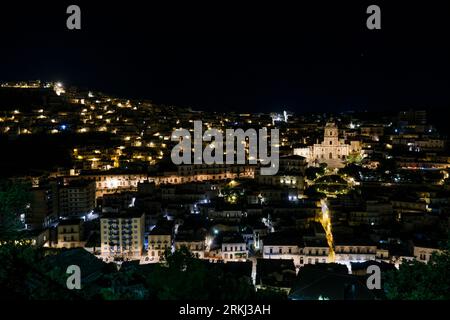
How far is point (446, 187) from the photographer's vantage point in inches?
1069

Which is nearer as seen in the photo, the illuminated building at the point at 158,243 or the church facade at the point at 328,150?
the illuminated building at the point at 158,243

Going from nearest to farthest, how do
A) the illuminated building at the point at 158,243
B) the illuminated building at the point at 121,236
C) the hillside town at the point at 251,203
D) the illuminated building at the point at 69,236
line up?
the hillside town at the point at 251,203 < the illuminated building at the point at 158,243 < the illuminated building at the point at 121,236 < the illuminated building at the point at 69,236

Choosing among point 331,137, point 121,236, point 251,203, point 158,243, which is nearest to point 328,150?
point 331,137

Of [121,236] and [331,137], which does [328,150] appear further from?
[121,236]

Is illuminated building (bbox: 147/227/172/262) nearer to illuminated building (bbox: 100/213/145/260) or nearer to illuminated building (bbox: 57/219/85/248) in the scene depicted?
illuminated building (bbox: 100/213/145/260)

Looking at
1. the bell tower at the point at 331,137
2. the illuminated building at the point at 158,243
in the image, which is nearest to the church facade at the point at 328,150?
the bell tower at the point at 331,137

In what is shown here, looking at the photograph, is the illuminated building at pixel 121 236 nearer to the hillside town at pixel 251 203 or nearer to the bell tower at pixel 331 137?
the hillside town at pixel 251 203

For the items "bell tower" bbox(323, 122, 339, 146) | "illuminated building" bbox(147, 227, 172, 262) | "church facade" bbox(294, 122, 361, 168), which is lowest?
"illuminated building" bbox(147, 227, 172, 262)

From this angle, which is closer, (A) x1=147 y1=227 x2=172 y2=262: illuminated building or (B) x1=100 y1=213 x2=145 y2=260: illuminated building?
(A) x1=147 y1=227 x2=172 y2=262: illuminated building

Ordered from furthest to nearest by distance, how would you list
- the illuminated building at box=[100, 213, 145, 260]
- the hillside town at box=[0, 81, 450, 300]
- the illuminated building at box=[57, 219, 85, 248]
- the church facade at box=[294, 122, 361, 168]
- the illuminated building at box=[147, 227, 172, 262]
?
the church facade at box=[294, 122, 361, 168], the illuminated building at box=[57, 219, 85, 248], the illuminated building at box=[100, 213, 145, 260], the illuminated building at box=[147, 227, 172, 262], the hillside town at box=[0, 81, 450, 300]

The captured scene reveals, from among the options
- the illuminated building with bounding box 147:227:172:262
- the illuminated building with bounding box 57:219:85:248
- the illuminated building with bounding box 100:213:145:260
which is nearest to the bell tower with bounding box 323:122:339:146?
the illuminated building with bounding box 147:227:172:262

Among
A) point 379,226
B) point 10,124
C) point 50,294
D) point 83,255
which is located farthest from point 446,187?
point 10,124

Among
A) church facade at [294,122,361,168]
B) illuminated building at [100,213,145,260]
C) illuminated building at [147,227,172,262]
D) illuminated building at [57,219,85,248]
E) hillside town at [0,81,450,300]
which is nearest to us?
hillside town at [0,81,450,300]
